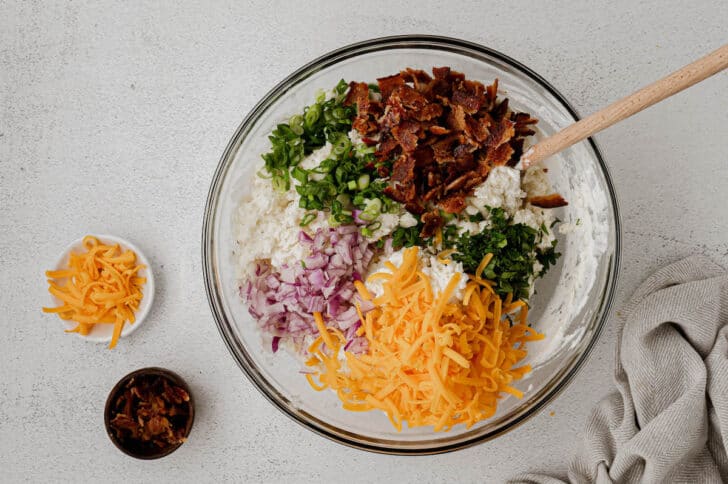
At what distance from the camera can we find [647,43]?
73.4 inches

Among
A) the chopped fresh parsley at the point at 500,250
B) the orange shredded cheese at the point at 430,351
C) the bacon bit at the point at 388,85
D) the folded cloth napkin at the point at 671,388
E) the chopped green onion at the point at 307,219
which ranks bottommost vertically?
the folded cloth napkin at the point at 671,388

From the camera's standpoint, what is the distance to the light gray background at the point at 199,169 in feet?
6.11

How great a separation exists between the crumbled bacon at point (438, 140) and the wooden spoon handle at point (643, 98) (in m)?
0.14

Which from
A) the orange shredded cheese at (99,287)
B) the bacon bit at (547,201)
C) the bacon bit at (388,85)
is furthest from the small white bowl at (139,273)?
the bacon bit at (547,201)

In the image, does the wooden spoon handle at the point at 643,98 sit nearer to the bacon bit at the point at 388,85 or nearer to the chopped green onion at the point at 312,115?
the bacon bit at the point at 388,85

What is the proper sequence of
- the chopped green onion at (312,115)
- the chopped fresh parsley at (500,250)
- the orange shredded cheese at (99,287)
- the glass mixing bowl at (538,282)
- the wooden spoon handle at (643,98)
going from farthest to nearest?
1. the orange shredded cheese at (99,287)
2. the glass mixing bowl at (538,282)
3. the chopped green onion at (312,115)
4. the chopped fresh parsley at (500,250)
5. the wooden spoon handle at (643,98)

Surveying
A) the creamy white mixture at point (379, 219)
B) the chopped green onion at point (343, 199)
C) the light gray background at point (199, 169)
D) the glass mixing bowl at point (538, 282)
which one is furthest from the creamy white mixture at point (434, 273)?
the light gray background at point (199, 169)

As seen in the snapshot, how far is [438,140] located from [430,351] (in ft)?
Answer: 1.70

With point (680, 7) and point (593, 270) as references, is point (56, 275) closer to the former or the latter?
point (593, 270)

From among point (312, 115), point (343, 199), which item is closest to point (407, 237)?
point (343, 199)

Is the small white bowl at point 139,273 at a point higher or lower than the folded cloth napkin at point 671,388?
higher

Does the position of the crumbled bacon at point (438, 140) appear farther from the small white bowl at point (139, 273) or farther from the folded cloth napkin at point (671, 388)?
the small white bowl at point (139, 273)

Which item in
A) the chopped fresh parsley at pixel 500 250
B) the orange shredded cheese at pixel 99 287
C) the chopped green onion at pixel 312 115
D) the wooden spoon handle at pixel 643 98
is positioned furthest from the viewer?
the orange shredded cheese at pixel 99 287

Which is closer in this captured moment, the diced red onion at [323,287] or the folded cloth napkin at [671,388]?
the diced red onion at [323,287]
